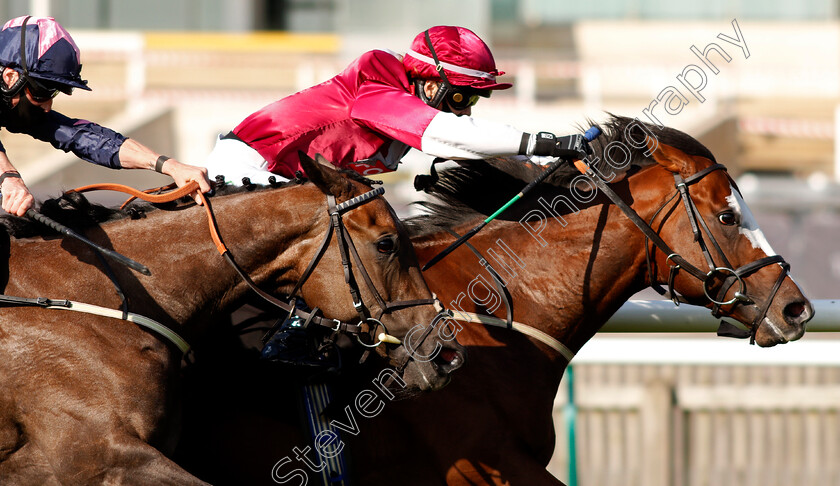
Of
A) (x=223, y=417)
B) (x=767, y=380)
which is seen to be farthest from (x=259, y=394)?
(x=767, y=380)

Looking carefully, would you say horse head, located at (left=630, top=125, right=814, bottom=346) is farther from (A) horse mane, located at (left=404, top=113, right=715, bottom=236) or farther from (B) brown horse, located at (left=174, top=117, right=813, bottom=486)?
(A) horse mane, located at (left=404, top=113, right=715, bottom=236)

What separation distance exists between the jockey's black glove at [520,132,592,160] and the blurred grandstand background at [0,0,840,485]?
149 centimetres

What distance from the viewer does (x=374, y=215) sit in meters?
3.05

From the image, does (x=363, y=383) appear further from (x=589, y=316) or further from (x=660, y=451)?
(x=660, y=451)

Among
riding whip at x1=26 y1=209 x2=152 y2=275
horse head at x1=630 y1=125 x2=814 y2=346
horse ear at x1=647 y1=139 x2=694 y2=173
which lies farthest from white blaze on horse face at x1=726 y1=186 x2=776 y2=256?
riding whip at x1=26 y1=209 x2=152 y2=275

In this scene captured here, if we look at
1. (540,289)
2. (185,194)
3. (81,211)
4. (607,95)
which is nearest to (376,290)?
(185,194)

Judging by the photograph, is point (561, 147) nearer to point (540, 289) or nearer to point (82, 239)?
point (540, 289)

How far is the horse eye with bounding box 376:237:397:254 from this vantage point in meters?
3.03

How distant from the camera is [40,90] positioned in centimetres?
310

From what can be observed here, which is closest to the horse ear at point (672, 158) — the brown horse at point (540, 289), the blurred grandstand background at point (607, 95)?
the brown horse at point (540, 289)

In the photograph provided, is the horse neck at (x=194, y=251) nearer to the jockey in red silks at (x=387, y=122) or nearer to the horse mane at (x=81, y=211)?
the horse mane at (x=81, y=211)

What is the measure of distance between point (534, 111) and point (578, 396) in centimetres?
979

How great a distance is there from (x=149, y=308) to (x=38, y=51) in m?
0.83

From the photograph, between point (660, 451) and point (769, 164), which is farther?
point (769, 164)
